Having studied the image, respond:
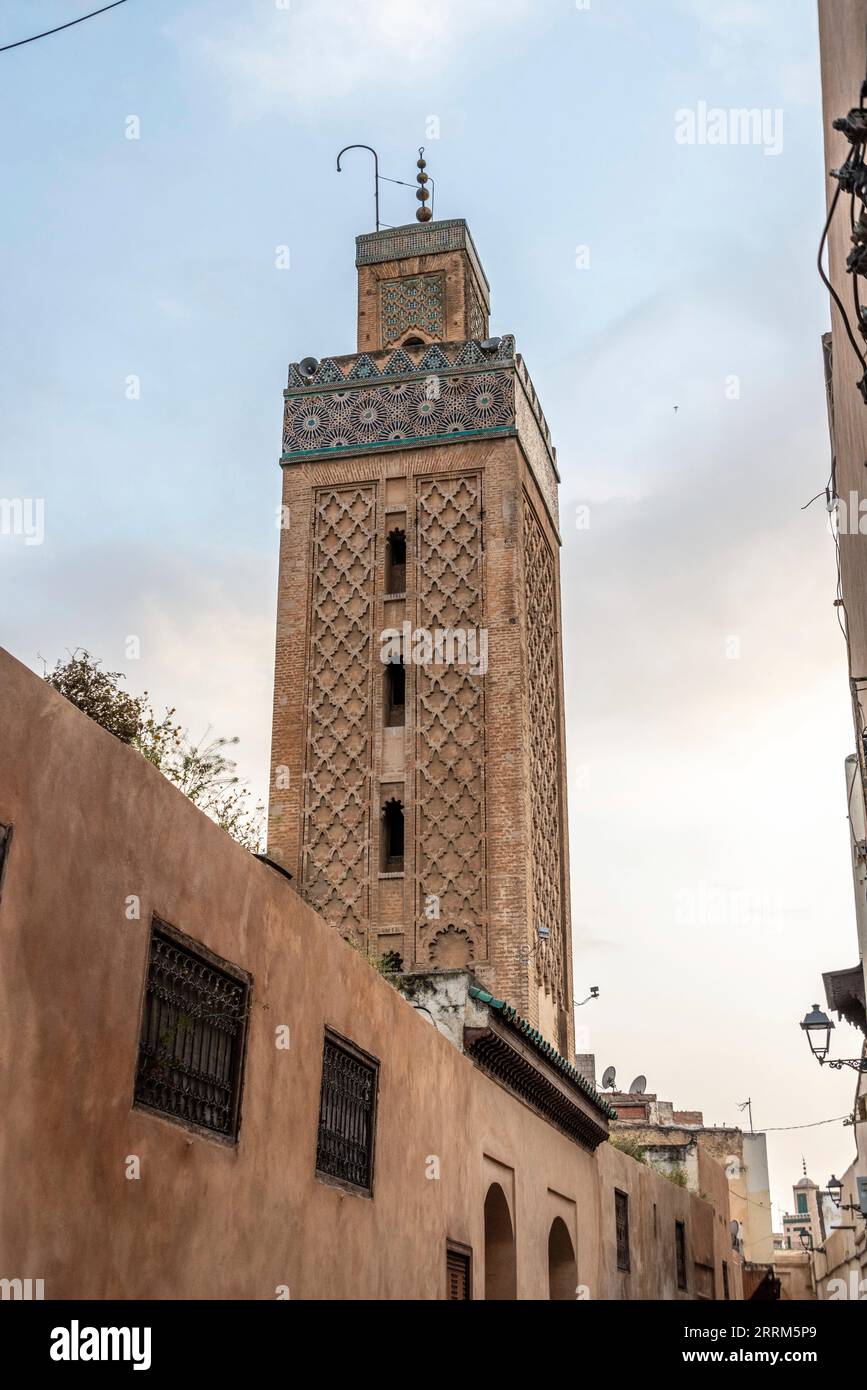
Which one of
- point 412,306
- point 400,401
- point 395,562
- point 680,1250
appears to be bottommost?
point 680,1250

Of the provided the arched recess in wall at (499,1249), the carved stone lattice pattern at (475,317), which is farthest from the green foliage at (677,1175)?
the carved stone lattice pattern at (475,317)

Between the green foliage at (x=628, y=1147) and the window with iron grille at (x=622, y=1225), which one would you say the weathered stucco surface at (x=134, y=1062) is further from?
the green foliage at (x=628, y=1147)

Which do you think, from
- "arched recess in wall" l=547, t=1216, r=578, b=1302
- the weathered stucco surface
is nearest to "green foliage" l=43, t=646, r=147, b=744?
the weathered stucco surface

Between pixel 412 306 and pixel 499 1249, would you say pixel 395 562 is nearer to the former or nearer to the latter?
pixel 412 306

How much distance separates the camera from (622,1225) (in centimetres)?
1592

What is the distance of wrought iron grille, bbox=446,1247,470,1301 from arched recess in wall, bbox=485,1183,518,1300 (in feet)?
3.12

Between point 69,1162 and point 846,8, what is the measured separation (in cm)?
489

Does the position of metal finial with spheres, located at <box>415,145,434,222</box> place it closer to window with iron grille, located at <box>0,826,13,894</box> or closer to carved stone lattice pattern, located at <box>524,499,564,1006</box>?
carved stone lattice pattern, located at <box>524,499,564,1006</box>

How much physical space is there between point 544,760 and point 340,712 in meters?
3.00

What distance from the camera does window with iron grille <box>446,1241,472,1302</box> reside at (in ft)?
30.0

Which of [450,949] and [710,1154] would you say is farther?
[710,1154]

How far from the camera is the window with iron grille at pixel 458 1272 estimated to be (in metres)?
9.14

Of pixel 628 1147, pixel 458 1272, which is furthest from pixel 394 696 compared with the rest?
pixel 458 1272

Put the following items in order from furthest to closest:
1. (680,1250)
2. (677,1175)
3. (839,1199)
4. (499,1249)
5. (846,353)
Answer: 1. (839,1199)
2. (677,1175)
3. (680,1250)
4. (499,1249)
5. (846,353)
